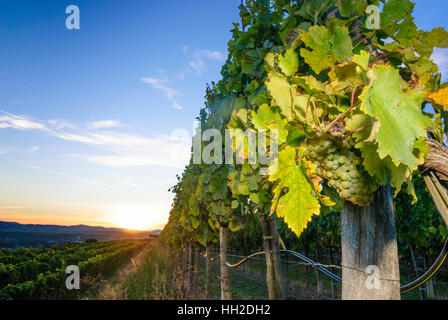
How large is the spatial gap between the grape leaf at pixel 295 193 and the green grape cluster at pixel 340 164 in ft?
0.29

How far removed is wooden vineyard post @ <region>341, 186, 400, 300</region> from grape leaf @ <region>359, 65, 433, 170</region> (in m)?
0.40

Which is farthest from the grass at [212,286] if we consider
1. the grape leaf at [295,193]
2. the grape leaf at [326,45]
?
the grape leaf at [326,45]

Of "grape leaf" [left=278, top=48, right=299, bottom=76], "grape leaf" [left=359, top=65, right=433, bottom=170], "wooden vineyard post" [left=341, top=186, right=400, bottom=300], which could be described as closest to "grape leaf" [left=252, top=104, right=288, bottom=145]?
"grape leaf" [left=278, top=48, right=299, bottom=76]

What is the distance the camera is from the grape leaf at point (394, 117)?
2.18 ft

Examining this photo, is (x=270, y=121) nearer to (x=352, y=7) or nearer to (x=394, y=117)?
(x=394, y=117)

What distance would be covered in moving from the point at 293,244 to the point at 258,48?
Result: 20466 mm

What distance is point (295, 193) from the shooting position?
0.84 metres

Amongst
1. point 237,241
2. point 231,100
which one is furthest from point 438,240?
point 237,241

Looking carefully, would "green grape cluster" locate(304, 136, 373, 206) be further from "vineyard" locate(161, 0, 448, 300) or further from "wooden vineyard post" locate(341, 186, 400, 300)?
"wooden vineyard post" locate(341, 186, 400, 300)

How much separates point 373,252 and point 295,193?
0.44 meters

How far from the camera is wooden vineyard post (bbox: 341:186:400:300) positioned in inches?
38.8

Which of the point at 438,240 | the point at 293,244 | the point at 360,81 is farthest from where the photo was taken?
the point at 293,244

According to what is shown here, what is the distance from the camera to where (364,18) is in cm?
105
